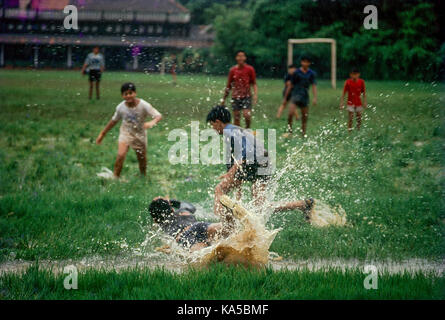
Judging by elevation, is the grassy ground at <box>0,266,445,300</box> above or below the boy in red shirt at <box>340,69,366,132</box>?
below

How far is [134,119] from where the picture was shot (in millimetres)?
8695

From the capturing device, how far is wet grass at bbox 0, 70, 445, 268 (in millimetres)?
5602

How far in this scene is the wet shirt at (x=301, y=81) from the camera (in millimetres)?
13258

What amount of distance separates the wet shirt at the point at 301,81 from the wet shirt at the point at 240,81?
5.42ft

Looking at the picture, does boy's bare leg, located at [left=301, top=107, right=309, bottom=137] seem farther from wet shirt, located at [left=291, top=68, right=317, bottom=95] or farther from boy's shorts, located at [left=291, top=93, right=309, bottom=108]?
wet shirt, located at [left=291, top=68, right=317, bottom=95]

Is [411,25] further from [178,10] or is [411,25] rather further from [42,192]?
[42,192]

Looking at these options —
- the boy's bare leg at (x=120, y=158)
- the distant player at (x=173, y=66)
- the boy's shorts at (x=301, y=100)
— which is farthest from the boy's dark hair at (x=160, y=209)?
the boy's shorts at (x=301, y=100)

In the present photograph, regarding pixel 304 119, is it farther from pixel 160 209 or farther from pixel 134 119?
pixel 160 209

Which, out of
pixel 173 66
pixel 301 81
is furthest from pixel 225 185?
pixel 301 81

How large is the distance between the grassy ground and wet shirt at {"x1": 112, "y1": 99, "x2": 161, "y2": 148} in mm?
4410

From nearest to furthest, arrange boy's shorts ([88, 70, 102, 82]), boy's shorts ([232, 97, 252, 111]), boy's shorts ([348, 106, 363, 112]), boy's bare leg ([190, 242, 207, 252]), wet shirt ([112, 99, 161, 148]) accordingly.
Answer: boy's bare leg ([190, 242, 207, 252]) → wet shirt ([112, 99, 161, 148]) → boy's shorts ([348, 106, 363, 112]) → boy's shorts ([232, 97, 252, 111]) → boy's shorts ([88, 70, 102, 82])

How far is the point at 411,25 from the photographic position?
91.9 ft

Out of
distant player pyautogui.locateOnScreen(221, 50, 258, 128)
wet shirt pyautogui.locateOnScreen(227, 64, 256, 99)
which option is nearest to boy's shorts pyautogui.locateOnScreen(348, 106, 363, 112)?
distant player pyautogui.locateOnScreen(221, 50, 258, 128)
